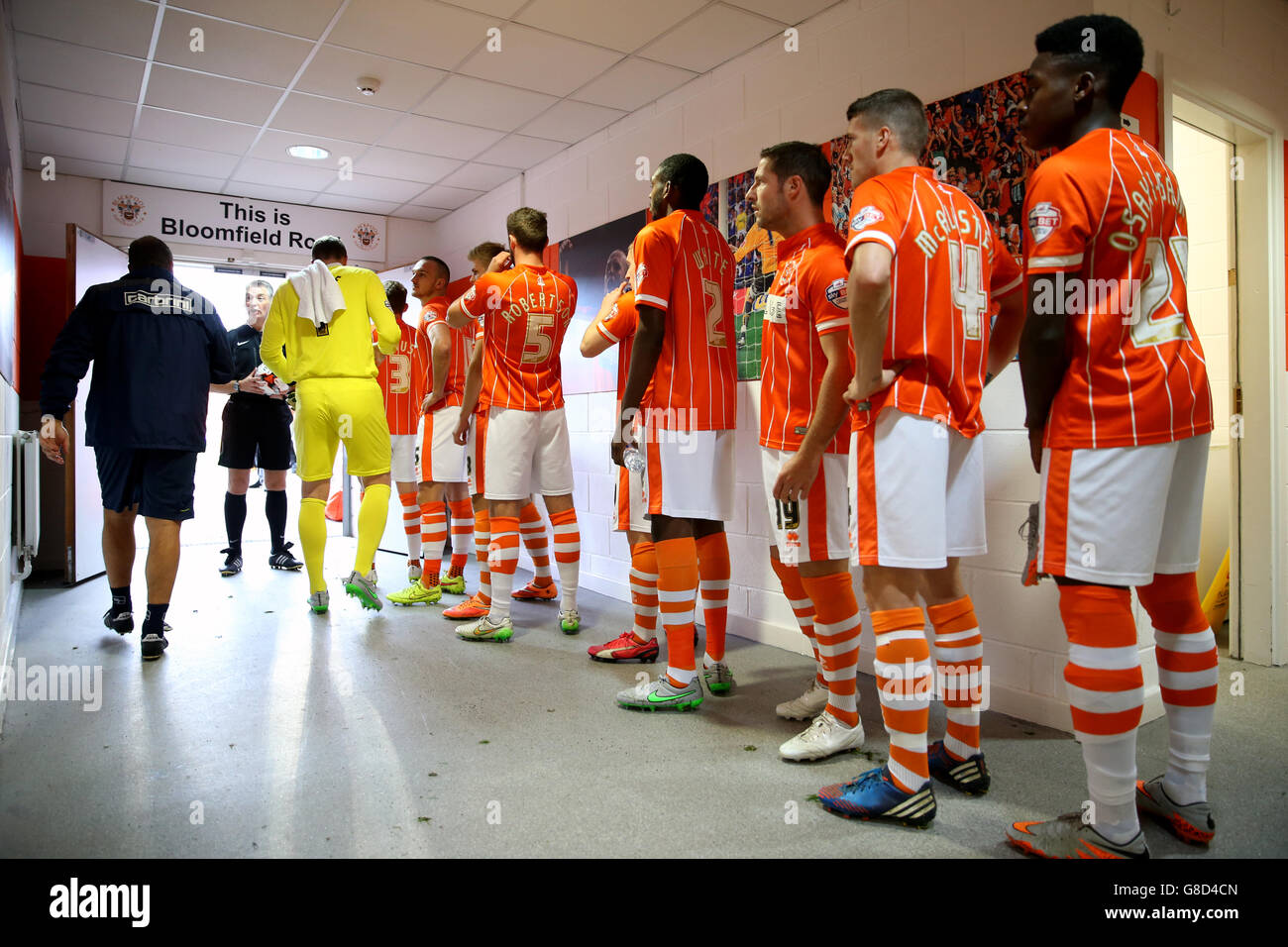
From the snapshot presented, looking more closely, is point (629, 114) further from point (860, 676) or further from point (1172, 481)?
point (1172, 481)

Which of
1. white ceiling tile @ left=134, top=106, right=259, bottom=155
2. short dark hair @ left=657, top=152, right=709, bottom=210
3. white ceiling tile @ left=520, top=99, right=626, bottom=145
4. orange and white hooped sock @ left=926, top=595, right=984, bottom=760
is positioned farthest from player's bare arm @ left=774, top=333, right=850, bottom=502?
white ceiling tile @ left=134, top=106, right=259, bottom=155

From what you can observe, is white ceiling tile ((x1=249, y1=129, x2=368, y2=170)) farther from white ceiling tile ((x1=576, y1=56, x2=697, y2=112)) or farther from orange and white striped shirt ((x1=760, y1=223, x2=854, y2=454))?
orange and white striped shirt ((x1=760, y1=223, x2=854, y2=454))

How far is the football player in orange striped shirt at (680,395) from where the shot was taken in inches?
95.4

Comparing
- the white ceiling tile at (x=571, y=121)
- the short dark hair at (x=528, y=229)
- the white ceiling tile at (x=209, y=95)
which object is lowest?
the short dark hair at (x=528, y=229)

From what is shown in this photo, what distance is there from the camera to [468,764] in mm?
2105

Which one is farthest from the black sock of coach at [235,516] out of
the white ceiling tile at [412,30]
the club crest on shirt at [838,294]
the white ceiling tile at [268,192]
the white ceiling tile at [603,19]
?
the club crest on shirt at [838,294]

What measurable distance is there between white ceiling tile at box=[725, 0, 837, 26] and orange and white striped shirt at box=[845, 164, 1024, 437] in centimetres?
190

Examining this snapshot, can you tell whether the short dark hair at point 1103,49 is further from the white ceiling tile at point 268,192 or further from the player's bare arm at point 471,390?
the white ceiling tile at point 268,192

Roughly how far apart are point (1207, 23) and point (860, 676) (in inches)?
103

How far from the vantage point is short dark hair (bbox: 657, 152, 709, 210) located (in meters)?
2.53

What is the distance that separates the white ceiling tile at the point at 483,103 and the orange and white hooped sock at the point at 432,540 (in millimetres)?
2257

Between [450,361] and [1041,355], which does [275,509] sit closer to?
[450,361]
